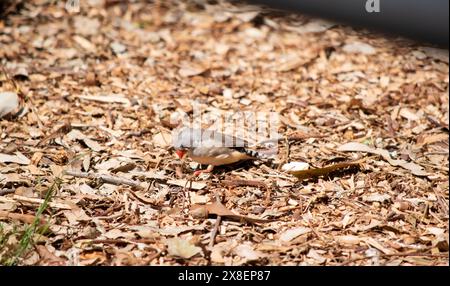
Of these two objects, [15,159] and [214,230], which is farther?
[15,159]

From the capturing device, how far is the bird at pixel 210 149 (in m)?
2.64

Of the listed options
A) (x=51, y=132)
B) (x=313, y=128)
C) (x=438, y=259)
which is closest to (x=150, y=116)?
(x=51, y=132)

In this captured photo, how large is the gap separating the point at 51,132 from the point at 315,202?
1542 mm

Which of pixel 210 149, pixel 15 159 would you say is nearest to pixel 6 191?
pixel 15 159

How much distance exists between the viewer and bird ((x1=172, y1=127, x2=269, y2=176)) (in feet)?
8.66

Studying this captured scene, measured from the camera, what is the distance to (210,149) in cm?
263

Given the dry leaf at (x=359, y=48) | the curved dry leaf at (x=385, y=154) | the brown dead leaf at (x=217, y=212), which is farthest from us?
the dry leaf at (x=359, y=48)

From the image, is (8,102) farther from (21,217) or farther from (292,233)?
(292,233)

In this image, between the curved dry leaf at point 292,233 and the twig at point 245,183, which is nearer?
the curved dry leaf at point 292,233

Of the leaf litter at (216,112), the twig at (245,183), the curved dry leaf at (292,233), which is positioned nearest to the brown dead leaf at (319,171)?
the leaf litter at (216,112)

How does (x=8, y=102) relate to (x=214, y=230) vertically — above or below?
above

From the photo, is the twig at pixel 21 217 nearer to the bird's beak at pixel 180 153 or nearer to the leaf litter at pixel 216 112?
the leaf litter at pixel 216 112

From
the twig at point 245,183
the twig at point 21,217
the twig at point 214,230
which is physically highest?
the twig at point 21,217

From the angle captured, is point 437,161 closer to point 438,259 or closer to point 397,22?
point 438,259
